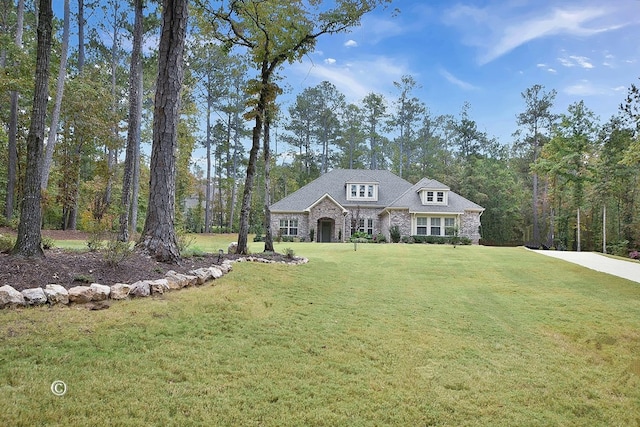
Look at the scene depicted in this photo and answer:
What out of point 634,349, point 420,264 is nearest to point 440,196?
point 420,264

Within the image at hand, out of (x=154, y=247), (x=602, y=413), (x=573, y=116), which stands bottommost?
(x=602, y=413)

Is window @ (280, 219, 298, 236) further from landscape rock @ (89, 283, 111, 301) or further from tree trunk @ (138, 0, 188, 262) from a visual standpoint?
landscape rock @ (89, 283, 111, 301)

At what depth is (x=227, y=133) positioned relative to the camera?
33.6 m

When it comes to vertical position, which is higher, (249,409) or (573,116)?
(573,116)

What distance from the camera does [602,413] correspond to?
320 centimetres

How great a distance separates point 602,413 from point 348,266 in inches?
313

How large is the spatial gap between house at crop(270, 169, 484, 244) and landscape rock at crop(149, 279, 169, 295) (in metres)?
20.4

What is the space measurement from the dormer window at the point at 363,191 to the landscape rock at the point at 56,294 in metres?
24.2

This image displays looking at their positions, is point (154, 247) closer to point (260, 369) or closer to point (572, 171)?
point (260, 369)

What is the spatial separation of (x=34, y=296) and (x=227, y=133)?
31053 millimetres

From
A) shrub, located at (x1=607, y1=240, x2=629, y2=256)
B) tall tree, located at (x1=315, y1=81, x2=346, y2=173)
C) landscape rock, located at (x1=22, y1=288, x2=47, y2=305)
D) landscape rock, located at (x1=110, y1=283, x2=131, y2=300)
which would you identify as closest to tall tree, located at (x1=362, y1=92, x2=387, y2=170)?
tall tree, located at (x1=315, y1=81, x2=346, y2=173)

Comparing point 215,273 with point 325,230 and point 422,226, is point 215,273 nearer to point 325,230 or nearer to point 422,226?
point 325,230

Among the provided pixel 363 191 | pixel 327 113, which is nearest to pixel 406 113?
pixel 327 113

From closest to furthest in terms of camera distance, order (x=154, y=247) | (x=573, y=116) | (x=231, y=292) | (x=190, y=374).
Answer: (x=190, y=374), (x=231, y=292), (x=154, y=247), (x=573, y=116)
